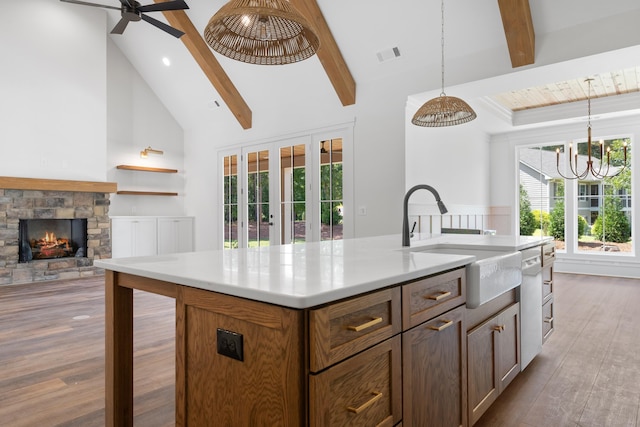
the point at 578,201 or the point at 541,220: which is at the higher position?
the point at 578,201

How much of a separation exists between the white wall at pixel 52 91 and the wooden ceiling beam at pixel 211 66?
155cm

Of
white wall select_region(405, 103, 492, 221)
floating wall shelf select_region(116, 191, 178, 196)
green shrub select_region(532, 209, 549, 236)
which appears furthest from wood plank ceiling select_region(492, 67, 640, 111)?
floating wall shelf select_region(116, 191, 178, 196)

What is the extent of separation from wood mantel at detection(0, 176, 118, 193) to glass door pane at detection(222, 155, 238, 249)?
180 centimetres

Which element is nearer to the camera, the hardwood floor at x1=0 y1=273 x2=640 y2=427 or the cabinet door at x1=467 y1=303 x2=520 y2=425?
the cabinet door at x1=467 y1=303 x2=520 y2=425

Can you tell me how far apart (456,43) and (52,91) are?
554 centimetres

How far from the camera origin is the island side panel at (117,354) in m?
1.62

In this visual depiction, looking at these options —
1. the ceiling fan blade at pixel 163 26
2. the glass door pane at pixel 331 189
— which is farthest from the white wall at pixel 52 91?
the glass door pane at pixel 331 189

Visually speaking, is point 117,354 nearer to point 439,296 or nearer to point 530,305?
point 439,296

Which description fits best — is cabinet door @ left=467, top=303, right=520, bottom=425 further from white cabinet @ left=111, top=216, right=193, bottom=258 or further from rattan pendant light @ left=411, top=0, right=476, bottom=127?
white cabinet @ left=111, top=216, right=193, bottom=258

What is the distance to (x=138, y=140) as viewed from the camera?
24.2 feet

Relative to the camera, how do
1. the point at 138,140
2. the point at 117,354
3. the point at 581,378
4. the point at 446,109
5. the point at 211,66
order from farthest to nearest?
the point at 138,140 < the point at 211,66 < the point at 446,109 < the point at 581,378 < the point at 117,354

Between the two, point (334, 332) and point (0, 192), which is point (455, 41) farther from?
point (0, 192)

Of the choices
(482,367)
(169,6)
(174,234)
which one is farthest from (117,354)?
(174,234)

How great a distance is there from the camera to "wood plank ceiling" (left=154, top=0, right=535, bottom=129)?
368cm
